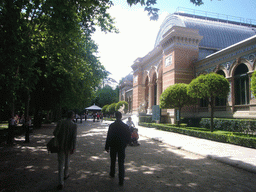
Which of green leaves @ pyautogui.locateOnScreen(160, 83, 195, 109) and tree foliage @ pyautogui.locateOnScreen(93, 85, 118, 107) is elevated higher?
tree foliage @ pyautogui.locateOnScreen(93, 85, 118, 107)

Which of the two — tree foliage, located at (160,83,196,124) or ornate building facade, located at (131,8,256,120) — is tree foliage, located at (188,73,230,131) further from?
ornate building facade, located at (131,8,256,120)

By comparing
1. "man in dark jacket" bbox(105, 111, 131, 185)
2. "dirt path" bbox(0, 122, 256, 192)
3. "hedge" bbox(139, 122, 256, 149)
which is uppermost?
"man in dark jacket" bbox(105, 111, 131, 185)

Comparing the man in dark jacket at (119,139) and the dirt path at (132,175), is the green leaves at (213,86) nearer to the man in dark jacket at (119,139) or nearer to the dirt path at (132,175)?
the dirt path at (132,175)

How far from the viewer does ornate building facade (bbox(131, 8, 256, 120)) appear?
16969 mm

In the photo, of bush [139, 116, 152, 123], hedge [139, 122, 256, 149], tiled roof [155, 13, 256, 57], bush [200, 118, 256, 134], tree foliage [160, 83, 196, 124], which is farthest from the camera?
tiled roof [155, 13, 256, 57]

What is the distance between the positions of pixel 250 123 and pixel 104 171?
11.6 m

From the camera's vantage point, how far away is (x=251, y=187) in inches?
179

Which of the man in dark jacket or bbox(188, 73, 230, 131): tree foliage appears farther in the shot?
bbox(188, 73, 230, 131): tree foliage

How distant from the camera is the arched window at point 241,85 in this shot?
16875 mm

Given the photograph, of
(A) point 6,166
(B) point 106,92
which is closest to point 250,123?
(A) point 6,166

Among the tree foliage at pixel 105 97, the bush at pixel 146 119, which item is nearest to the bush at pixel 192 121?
the bush at pixel 146 119

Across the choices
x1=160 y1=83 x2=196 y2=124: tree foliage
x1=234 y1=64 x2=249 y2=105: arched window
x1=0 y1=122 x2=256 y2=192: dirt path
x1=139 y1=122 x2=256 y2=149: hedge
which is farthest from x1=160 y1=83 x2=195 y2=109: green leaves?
x1=0 y1=122 x2=256 y2=192: dirt path

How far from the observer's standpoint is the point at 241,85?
57.3ft

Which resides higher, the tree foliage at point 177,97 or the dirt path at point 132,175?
the tree foliage at point 177,97
